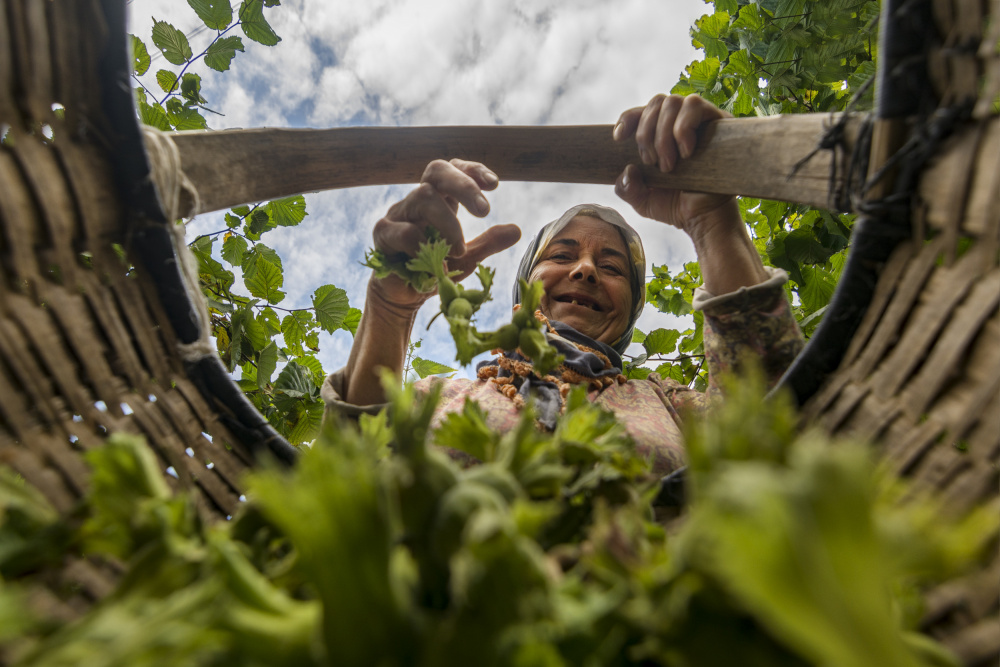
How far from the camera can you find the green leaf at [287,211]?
2.34m

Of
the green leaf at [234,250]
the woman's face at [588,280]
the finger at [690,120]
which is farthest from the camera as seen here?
the green leaf at [234,250]

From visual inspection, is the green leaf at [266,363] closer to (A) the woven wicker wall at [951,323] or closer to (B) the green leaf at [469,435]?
(B) the green leaf at [469,435]

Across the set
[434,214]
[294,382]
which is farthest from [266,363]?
[434,214]

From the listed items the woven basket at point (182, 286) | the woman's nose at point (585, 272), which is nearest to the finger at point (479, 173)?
the woven basket at point (182, 286)

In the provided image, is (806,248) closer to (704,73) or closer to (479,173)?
(704,73)

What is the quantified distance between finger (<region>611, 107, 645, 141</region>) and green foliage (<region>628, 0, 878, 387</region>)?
0.84 metres

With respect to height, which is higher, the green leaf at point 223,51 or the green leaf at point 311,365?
the green leaf at point 223,51

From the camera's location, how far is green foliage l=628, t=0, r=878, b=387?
2025 millimetres

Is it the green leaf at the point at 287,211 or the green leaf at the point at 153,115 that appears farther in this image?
the green leaf at the point at 287,211

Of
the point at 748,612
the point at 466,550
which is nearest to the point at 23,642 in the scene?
the point at 466,550

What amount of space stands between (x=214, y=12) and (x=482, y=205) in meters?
1.32

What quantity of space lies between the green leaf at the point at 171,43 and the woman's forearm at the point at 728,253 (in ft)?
6.07

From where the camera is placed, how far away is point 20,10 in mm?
700

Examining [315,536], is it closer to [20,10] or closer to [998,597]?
[998,597]
